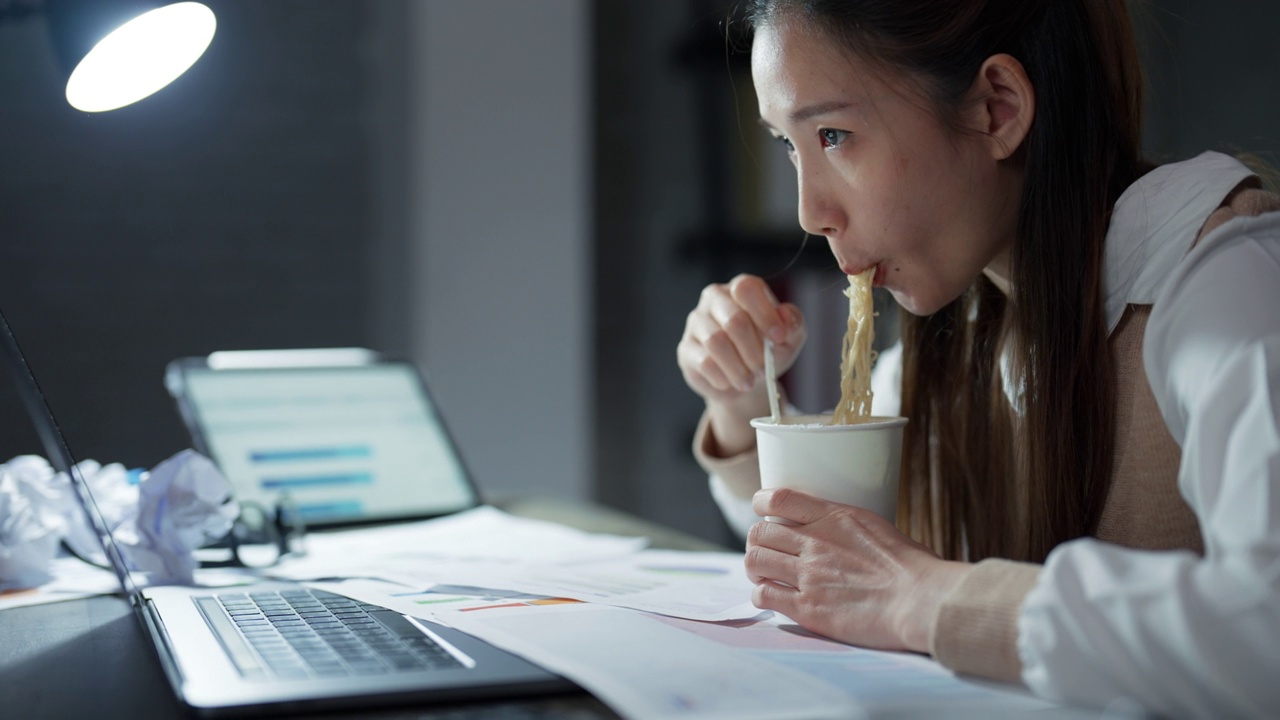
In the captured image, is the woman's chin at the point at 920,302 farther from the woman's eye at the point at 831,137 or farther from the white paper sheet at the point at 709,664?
the white paper sheet at the point at 709,664

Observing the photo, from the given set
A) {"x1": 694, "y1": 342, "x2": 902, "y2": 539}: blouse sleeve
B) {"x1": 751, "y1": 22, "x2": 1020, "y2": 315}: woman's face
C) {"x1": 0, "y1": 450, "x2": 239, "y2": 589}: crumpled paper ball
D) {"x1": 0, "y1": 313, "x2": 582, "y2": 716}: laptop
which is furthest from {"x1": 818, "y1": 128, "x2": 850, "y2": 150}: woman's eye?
{"x1": 0, "y1": 450, "x2": 239, "y2": 589}: crumpled paper ball

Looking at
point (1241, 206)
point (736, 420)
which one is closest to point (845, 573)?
point (1241, 206)

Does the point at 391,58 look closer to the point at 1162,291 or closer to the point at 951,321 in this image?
the point at 951,321

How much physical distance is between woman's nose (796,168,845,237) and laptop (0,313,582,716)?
47cm

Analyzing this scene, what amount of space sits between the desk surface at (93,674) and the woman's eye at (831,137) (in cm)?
53

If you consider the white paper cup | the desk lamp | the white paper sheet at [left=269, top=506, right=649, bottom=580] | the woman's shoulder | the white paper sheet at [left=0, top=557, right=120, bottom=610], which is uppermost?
the desk lamp

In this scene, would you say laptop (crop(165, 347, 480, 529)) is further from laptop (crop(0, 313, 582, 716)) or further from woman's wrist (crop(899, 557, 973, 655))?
woman's wrist (crop(899, 557, 973, 655))

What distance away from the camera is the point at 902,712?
1.92 feet

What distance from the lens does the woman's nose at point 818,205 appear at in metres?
0.97

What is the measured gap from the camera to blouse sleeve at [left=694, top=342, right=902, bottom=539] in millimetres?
1292

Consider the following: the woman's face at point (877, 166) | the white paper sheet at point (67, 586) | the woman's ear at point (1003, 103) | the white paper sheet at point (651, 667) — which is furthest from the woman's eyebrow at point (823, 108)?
the white paper sheet at point (67, 586)

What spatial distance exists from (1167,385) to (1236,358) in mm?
111

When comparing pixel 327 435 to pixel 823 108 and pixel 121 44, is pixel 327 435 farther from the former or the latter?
pixel 823 108

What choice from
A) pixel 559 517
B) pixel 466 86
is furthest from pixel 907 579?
pixel 466 86
